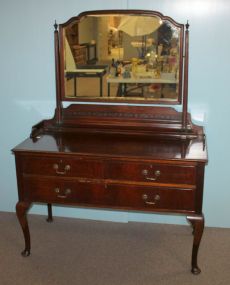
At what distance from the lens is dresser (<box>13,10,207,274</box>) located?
2131mm

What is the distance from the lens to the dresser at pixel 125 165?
2.13 m

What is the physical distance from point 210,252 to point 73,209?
Result: 1.07 m

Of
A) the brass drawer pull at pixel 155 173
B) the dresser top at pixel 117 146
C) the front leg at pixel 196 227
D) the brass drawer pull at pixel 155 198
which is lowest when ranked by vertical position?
the front leg at pixel 196 227

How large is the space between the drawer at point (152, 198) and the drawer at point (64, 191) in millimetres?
77

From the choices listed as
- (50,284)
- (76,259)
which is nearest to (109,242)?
(76,259)

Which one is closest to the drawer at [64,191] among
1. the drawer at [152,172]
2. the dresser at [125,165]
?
the dresser at [125,165]

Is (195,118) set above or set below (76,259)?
above

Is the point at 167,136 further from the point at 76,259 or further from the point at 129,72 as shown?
the point at 76,259

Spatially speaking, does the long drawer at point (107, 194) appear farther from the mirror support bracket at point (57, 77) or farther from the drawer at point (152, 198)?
the mirror support bracket at point (57, 77)

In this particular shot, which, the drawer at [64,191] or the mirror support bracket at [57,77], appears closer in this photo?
the drawer at [64,191]

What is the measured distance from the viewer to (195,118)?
259 centimetres

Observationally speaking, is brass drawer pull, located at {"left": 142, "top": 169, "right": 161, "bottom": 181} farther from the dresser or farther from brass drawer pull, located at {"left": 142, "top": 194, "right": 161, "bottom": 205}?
brass drawer pull, located at {"left": 142, "top": 194, "right": 161, "bottom": 205}

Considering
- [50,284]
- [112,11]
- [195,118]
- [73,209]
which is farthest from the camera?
[73,209]

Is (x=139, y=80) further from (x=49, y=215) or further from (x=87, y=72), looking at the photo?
(x=49, y=215)
